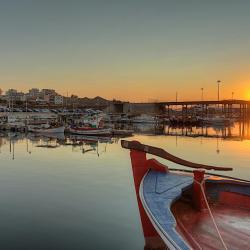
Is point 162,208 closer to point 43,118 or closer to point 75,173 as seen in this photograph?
point 75,173

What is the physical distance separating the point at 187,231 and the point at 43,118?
9708 centimetres

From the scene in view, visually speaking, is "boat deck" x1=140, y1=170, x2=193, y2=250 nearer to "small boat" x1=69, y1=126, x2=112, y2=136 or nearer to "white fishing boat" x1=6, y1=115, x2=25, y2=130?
"small boat" x1=69, y1=126, x2=112, y2=136

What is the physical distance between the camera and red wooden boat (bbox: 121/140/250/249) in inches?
280

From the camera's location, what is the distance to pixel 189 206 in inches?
372

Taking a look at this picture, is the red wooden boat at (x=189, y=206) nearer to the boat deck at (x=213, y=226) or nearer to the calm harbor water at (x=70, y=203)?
the boat deck at (x=213, y=226)

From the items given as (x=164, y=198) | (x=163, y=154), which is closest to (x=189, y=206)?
(x=164, y=198)

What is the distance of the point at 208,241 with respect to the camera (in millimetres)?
7273

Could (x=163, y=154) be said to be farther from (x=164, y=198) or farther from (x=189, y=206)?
(x=189, y=206)

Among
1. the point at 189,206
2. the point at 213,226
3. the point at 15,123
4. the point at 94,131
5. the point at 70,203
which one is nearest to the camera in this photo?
the point at 213,226

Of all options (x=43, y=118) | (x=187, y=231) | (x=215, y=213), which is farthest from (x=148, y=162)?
(x=43, y=118)

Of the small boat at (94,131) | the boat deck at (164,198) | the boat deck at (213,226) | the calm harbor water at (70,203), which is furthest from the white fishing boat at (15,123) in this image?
the boat deck at (213,226)

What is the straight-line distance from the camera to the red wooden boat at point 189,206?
7.11 meters

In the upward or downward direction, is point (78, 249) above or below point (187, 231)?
below

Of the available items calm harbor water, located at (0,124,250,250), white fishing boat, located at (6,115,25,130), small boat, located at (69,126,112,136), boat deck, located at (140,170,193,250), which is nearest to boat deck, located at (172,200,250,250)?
boat deck, located at (140,170,193,250)
